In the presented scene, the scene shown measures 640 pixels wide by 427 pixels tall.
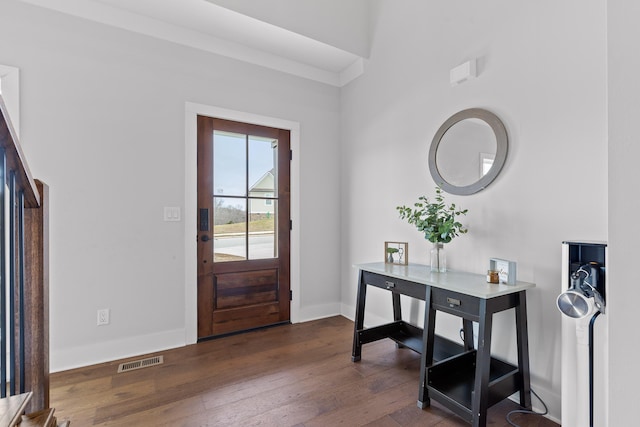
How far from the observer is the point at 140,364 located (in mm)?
2445

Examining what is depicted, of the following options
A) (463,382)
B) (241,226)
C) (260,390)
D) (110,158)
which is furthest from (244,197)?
(463,382)

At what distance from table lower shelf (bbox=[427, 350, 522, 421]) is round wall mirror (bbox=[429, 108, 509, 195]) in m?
1.14

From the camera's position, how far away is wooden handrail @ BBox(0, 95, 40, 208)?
1.08 meters

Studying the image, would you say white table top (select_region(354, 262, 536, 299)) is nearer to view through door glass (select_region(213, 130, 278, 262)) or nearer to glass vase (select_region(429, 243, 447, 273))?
glass vase (select_region(429, 243, 447, 273))

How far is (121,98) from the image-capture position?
8.42 feet

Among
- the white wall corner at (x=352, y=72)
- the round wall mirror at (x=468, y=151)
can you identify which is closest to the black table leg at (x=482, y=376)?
the round wall mirror at (x=468, y=151)

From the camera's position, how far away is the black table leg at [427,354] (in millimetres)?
1896

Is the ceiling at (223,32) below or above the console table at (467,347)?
above

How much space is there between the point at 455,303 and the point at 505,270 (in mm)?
362

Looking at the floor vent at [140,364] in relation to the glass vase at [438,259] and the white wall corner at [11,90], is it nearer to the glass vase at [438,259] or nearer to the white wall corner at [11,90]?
the white wall corner at [11,90]

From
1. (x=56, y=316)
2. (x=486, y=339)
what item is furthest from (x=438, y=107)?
(x=56, y=316)

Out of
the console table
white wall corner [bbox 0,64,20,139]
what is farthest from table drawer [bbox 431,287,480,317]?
white wall corner [bbox 0,64,20,139]

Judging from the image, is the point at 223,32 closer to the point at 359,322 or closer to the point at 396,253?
the point at 396,253

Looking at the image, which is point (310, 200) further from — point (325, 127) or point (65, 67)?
point (65, 67)
